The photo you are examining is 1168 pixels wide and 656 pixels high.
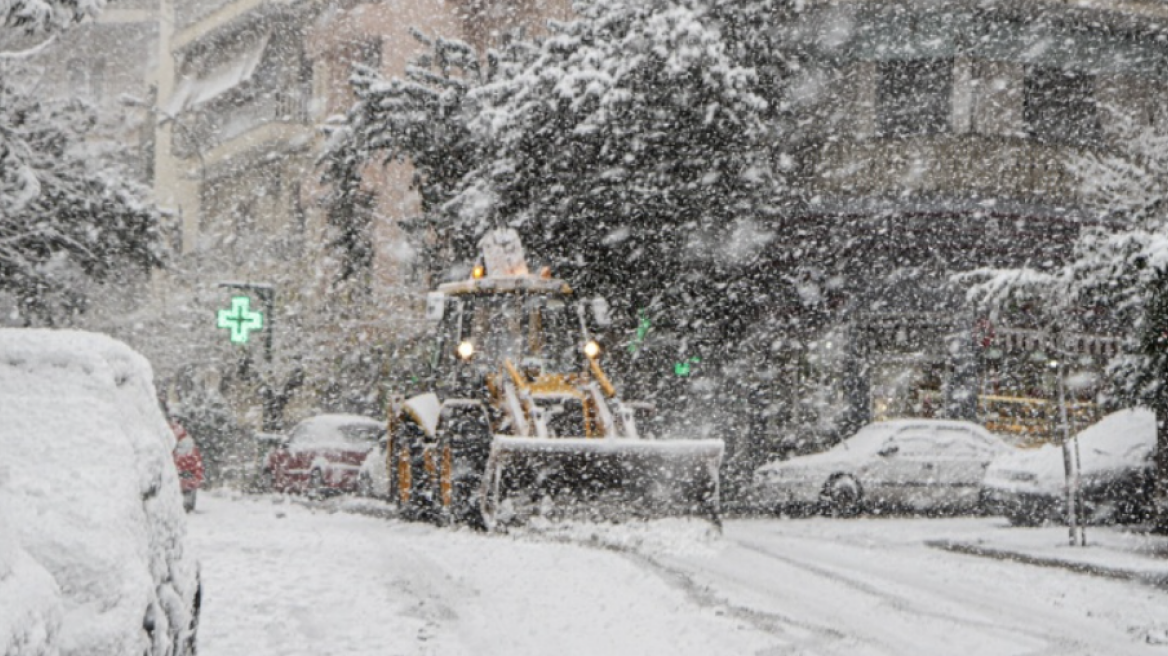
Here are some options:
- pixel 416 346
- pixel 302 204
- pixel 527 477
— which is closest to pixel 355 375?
pixel 416 346

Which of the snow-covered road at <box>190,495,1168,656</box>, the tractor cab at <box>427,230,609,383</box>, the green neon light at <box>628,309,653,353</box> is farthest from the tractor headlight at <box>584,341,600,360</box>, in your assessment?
the green neon light at <box>628,309,653,353</box>

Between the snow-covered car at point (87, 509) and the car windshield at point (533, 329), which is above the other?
the car windshield at point (533, 329)

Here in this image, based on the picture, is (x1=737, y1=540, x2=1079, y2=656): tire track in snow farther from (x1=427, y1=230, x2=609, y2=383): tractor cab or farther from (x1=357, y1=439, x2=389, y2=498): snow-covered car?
(x1=357, y1=439, x2=389, y2=498): snow-covered car

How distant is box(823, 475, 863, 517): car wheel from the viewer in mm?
17656

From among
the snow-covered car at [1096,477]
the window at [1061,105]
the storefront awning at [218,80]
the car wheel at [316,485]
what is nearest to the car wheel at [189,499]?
the car wheel at [316,485]

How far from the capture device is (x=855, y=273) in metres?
23.0

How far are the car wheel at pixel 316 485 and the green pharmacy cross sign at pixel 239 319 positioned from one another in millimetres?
4291

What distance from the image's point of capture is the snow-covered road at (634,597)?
7418 mm

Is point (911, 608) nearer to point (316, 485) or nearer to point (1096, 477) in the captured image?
point (1096, 477)

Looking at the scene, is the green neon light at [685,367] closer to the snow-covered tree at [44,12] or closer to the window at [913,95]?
the window at [913,95]

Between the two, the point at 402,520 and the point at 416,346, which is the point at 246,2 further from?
the point at 402,520

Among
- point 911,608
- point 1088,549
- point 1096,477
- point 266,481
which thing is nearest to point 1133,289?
point 1088,549

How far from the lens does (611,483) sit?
12.7 metres

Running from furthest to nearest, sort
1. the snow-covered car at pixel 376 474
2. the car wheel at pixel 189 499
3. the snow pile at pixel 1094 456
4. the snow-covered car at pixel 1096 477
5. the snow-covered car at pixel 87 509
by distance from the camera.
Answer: the snow-covered car at pixel 376 474, the car wheel at pixel 189 499, the snow pile at pixel 1094 456, the snow-covered car at pixel 1096 477, the snow-covered car at pixel 87 509
